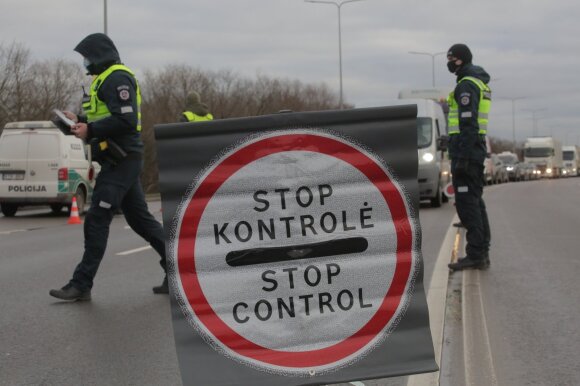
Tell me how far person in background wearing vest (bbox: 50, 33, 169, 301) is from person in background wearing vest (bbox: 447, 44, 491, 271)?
3000 millimetres

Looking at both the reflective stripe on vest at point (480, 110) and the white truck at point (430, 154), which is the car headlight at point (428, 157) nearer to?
the white truck at point (430, 154)

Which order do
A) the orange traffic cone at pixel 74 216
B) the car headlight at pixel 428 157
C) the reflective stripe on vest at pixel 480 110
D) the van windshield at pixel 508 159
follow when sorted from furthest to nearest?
1. the van windshield at pixel 508 159
2. the car headlight at pixel 428 157
3. the orange traffic cone at pixel 74 216
4. the reflective stripe on vest at pixel 480 110

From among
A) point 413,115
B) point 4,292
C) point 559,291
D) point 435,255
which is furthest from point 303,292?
point 435,255

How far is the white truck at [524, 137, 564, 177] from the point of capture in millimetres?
63812

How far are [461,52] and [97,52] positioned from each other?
342cm

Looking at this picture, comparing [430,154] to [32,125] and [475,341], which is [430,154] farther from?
[475,341]

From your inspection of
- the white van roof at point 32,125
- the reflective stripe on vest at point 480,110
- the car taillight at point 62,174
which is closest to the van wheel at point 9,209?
the car taillight at point 62,174

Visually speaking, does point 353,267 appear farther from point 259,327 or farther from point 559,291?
point 559,291

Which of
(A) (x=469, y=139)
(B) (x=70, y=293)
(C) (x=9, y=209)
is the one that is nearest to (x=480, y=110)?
(A) (x=469, y=139)

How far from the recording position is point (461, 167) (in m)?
8.09

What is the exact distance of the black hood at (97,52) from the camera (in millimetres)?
6785

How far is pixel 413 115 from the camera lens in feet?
10.6

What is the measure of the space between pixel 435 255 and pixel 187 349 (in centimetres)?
700

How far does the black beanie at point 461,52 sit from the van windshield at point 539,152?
57.7 m
